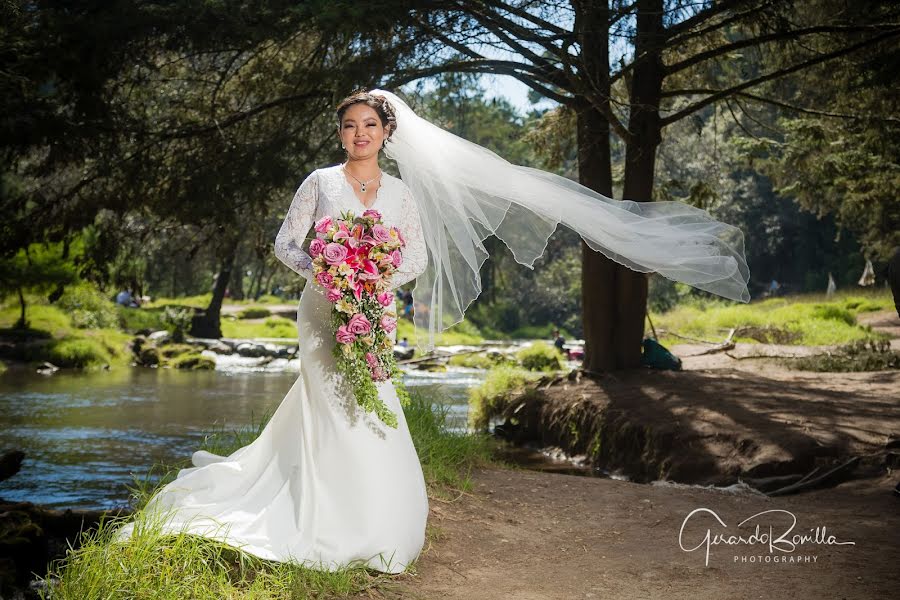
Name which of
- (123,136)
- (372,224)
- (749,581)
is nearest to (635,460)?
(749,581)

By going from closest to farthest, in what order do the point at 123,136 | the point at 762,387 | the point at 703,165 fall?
the point at 123,136
the point at 762,387
the point at 703,165

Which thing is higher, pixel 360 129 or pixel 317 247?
pixel 360 129

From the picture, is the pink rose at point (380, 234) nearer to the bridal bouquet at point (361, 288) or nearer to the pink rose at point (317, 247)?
the bridal bouquet at point (361, 288)

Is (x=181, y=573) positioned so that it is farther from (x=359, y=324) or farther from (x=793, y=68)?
(x=793, y=68)

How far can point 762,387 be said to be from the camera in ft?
36.3

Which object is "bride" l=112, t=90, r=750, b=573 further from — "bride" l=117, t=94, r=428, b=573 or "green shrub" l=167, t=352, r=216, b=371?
"green shrub" l=167, t=352, r=216, b=371

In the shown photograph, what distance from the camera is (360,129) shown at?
191 inches

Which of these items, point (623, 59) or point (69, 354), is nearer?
point (623, 59)

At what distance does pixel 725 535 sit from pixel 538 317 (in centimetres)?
3867

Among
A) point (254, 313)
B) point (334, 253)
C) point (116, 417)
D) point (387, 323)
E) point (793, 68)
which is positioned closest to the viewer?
point (334, 253)

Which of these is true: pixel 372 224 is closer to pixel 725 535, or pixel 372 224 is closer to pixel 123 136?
pixel 725 535

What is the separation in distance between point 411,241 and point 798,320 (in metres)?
20.5

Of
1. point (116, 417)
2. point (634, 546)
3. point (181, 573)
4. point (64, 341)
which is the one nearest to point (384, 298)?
point (181, 573)

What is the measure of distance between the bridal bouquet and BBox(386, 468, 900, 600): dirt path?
3.90ft
